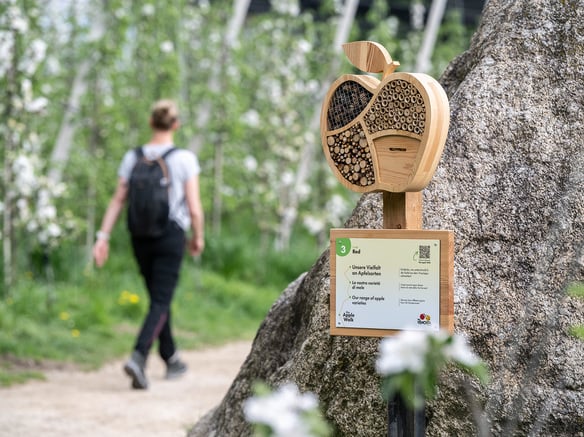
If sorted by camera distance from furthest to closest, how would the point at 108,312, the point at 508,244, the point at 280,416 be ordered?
the point at 108,312 → the point at 508,244 → the point at 280,416

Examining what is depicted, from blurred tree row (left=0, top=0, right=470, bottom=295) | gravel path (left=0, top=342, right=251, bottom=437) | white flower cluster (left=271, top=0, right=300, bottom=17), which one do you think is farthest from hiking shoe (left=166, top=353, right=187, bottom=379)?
white flower cluster (left=271, top=0, right=300, bottom=17)

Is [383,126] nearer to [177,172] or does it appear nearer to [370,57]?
[370,57]

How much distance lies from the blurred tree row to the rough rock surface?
558 cm

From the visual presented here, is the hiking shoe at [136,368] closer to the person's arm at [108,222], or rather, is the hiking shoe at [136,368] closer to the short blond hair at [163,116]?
the person's arm at [108,222]

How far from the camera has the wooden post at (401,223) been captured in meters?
2.76

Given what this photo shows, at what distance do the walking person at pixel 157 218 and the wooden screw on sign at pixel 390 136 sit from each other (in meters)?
3.06

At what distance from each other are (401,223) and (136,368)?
142 inches

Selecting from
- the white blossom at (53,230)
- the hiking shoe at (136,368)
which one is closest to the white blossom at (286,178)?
the white blossom at (53,230)

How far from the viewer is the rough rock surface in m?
3.01

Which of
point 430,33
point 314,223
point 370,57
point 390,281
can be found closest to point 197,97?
point 314,223

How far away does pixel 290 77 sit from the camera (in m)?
12.0

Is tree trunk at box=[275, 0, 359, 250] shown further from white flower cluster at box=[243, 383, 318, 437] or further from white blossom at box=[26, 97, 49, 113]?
white flower cluster at box=[243, 383, 318, 437]

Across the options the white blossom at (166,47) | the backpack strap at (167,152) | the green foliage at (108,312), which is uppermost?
the white blossom at (166,47)

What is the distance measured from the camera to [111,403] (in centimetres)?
→ 580
